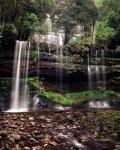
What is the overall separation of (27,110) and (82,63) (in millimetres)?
8642

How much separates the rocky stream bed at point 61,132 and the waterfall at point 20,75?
5532 millimetres

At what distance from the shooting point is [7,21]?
107ft

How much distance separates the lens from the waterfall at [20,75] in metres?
28.5

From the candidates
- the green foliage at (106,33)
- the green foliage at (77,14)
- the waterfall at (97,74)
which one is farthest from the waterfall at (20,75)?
the green foliage at (77,14)

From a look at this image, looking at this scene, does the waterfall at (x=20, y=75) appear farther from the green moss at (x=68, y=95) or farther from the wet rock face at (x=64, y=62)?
the green moss at (x=68, y=95)

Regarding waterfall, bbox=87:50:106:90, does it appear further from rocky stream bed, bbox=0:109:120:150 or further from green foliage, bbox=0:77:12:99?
rocky stream bed, bbox=0:109:120:150

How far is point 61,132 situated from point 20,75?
13.5 m

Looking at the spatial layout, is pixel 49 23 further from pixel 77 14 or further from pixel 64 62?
pixel 64 62

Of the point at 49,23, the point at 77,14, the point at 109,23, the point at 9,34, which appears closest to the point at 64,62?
the point at 9,34

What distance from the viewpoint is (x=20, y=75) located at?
30.1 meters

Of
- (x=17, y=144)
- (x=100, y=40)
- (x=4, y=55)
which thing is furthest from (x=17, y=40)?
(x=17, y=144)

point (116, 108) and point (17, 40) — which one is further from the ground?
point (17, 40)

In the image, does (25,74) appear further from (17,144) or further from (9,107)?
(17,144)

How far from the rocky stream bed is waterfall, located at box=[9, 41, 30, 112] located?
5532 millimetres
